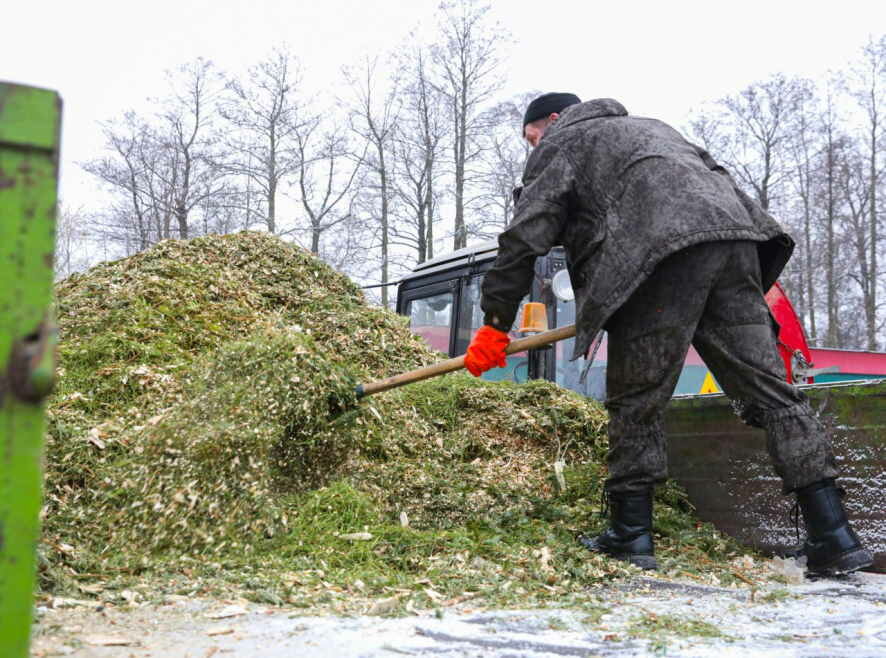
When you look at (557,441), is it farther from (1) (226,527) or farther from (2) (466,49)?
(2) (466,49)

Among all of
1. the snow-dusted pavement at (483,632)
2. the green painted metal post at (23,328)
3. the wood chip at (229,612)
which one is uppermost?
the green painted metal post at (23,328)

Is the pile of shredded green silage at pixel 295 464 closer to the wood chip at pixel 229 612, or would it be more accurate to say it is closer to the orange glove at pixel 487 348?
the wood chip at pixel 229 612

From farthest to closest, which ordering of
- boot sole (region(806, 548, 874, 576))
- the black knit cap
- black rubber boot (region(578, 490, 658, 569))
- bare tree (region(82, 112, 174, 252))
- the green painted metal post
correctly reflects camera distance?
bare tree (region(82, 112, 174, 252))
the black knit cap
black rubber boot (region(578, 490, 658, 569))
boot sole (region(806, 548, 874, 576))
the green painted metal post

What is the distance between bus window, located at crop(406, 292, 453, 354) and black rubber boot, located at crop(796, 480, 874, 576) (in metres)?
4.26

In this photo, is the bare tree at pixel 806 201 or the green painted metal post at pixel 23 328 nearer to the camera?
the green painted metal post at pixel 23 328

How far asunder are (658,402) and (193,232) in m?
20.7

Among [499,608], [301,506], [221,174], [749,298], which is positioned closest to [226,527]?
[301,506]

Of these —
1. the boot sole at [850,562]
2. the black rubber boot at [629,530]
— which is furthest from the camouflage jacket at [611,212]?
the boot sole at [850,562]

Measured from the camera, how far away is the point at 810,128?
24.0 m

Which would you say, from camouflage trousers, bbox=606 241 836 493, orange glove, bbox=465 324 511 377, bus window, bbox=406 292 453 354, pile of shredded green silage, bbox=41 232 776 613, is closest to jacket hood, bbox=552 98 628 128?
camouflage trousers, bbox=606 241 836 493

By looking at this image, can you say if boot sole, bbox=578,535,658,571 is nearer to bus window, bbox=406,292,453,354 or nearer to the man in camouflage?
the man in camouflage

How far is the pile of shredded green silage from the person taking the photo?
260 centimetres

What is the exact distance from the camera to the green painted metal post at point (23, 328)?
0.96 m

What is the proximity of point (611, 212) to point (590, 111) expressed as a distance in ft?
1.60
